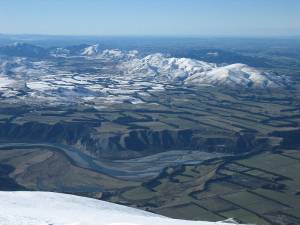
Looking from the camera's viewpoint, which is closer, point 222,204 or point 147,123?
point 222,204

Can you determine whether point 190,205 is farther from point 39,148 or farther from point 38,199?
point 39,148

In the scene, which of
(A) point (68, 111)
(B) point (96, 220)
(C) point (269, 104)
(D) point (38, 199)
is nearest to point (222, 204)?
(D) point (38, 199)

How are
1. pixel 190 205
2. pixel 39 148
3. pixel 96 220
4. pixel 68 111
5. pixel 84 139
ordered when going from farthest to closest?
pixel 68 111, pixel 84 139, pixel 39 148, pixel 190 205, pixel 96 220

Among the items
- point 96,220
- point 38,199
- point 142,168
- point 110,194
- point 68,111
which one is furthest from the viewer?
point 68,111

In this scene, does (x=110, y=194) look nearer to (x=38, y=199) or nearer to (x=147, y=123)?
(x=38, y=199)

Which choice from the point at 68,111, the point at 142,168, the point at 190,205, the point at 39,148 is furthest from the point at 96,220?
the point at 68,111

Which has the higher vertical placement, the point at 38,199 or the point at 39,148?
the point at 38,199
